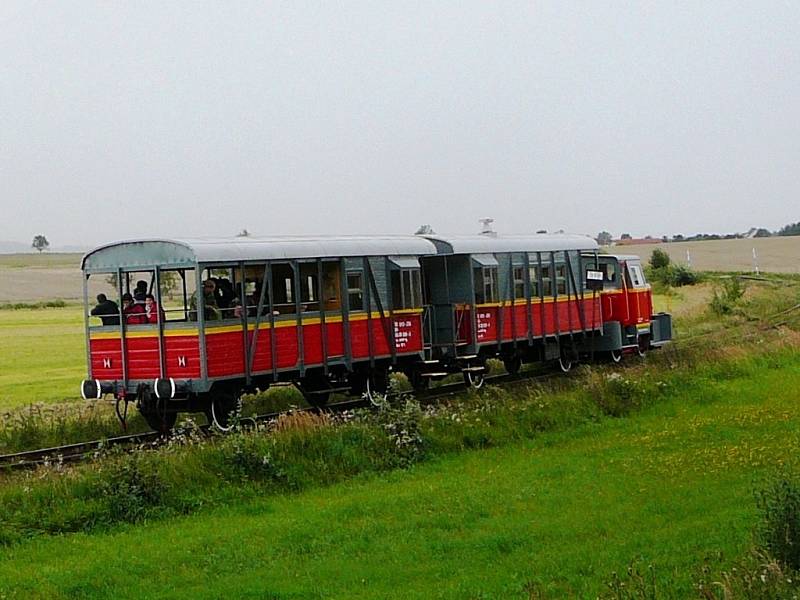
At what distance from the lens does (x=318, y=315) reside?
2167 centimetres

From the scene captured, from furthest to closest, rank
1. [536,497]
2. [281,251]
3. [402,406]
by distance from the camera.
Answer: [281,251] → [402,406] → [536,497]

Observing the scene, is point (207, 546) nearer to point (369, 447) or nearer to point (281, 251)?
point (369, 447)

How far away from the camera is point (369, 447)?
56.4 ft

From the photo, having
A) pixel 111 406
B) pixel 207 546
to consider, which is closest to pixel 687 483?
pixel 207 546

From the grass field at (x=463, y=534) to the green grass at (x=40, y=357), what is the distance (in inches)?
497

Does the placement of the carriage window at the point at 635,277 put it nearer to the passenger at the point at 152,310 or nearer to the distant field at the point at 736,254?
the passenger at the point at 152,310

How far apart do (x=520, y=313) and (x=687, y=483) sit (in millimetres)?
13237

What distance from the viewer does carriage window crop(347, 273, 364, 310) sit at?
2248 cm

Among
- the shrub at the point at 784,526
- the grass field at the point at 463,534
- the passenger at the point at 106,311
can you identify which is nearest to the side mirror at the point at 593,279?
the grass field at the point at 463,534

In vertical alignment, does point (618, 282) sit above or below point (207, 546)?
above

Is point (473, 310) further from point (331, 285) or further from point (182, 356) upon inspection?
point (182, 356)

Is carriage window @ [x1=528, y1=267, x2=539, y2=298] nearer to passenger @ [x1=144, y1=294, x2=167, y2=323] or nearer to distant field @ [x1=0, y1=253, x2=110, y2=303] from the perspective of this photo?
passenger @ [x1=144, y1=294, x2=167, y2=323]

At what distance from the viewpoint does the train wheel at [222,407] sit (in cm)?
1998

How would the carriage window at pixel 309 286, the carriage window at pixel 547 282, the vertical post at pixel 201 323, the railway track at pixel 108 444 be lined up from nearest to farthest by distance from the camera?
the railway track at pixel 108 444 < the vertical post at pixel 201 323 < the carriage window at pixel 309 286 < the carriage window at pixel 547 282
